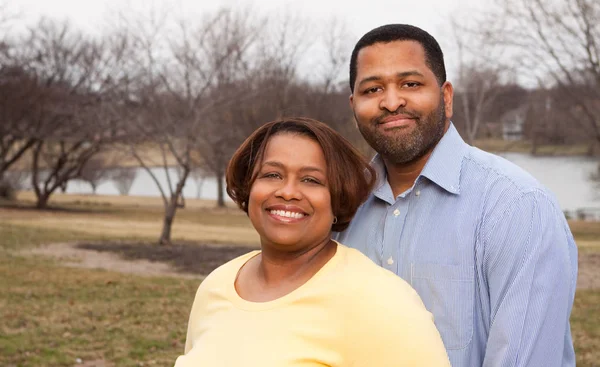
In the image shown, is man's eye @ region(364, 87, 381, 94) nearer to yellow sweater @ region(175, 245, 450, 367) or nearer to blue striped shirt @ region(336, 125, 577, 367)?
blue striped shirt @ region(336, 125, 577, 367)

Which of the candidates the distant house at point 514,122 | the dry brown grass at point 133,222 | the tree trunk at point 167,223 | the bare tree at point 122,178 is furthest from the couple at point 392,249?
the bare tree at point 122,178

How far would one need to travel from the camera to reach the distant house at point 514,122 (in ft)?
128

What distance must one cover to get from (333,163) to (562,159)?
199ft

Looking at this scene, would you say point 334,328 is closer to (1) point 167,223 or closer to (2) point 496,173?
(2) point 496,173

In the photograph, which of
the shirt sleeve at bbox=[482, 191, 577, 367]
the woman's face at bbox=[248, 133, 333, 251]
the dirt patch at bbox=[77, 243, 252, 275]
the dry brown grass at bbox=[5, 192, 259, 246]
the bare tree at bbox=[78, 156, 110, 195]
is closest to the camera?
the shirt sleeve at bbox=[482, 191, 577, 367]

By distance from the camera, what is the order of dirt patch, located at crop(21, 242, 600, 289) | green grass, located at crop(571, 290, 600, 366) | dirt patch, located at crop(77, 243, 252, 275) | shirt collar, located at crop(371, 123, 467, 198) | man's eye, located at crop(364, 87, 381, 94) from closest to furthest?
shirt collar, located at crop(371, 123, 467, 198)
man's eye, located at crop(364, 87, 381, 94)
green grass, located at crop(571, 290, 600, 366)
dirt patch, located at crop(21, 242, 600, 289)
dirt patch, located at crop(77, 243, 252, 275)

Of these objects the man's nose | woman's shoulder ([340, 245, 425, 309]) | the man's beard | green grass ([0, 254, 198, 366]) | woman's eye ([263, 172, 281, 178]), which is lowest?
green grass ([0, 254, 198, 366])

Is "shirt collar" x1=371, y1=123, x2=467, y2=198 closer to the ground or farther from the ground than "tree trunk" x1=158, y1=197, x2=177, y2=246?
farther from the ground

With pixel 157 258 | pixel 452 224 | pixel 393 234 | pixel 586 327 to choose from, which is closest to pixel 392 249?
pixel 393 234

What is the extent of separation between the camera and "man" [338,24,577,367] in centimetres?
204

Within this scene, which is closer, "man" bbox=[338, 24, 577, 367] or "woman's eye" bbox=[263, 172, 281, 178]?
"man" bbox=[338, 24, 577, 367]

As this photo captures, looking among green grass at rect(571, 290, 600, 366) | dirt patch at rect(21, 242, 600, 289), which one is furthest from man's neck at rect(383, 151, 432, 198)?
dirt patch at rect(21, 242, 600, 289)

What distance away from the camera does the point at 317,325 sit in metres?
1.93

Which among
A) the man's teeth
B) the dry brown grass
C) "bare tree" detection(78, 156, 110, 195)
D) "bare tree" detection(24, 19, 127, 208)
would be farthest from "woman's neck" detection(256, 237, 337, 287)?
"bare tree" detection(78, 156, 110, 195)
